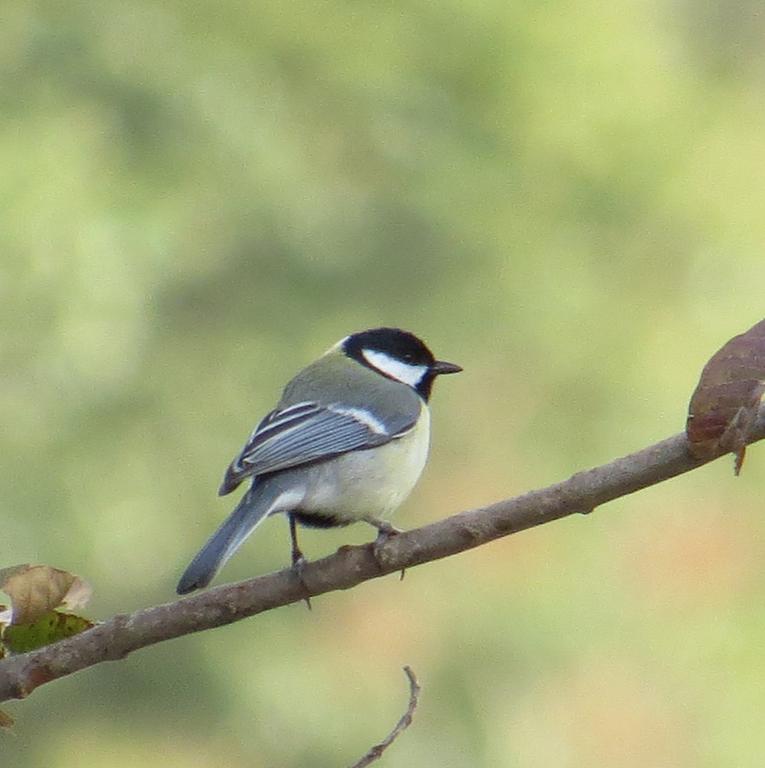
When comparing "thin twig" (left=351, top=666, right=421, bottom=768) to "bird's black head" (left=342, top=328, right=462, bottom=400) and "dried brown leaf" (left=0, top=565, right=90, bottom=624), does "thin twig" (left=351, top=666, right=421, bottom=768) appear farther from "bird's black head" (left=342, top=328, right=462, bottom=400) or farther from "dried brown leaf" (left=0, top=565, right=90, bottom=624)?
"bird's black head" (left=342, top=328, right=462, bottom=400)

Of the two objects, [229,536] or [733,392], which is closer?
[733,392]

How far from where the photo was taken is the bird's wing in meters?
3.04

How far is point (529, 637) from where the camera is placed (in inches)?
207

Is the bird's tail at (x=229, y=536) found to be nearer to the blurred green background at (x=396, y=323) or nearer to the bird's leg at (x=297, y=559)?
the bird's leg at (x=297, y=559)

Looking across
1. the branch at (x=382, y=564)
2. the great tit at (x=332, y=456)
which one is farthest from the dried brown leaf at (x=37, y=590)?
the great tit at (x=332, y=456)

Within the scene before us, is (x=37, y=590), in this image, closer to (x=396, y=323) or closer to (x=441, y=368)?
(x=441, y=368)

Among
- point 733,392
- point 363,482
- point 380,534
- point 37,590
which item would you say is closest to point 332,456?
point 363,482

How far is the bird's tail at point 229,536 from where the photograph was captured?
2.41m

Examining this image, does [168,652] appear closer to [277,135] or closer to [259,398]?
[259,398]

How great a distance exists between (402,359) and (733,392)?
6.66 feet

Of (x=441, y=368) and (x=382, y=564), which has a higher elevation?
(x=382, y=564)

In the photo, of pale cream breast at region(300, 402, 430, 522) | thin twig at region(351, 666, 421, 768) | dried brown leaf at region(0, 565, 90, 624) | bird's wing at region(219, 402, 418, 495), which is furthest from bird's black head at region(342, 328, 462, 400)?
dried brown leaf at region(0, 565, 90, 624)

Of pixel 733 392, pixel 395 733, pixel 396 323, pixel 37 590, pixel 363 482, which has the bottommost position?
pixel 396 323

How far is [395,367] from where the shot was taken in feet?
12.3
